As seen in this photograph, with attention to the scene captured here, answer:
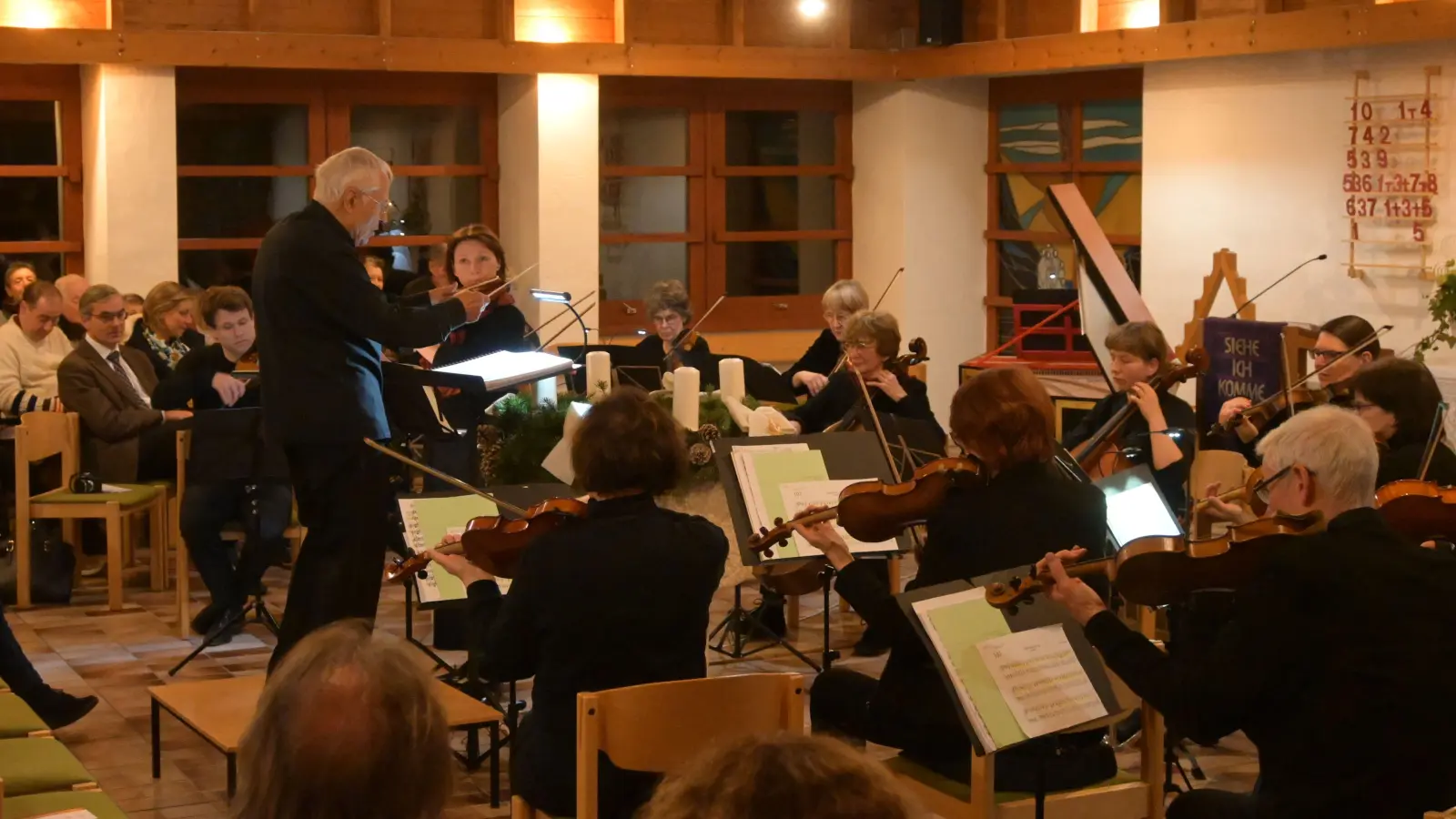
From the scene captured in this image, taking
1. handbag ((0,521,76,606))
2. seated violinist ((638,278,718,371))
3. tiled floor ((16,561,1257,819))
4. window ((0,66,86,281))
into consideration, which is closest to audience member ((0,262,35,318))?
window ((0,66,86,281))

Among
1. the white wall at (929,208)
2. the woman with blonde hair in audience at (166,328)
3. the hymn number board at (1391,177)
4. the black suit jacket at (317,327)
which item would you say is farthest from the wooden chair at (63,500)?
the hymn number board at (1391,177)

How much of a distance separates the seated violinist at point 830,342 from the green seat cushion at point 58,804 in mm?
3521

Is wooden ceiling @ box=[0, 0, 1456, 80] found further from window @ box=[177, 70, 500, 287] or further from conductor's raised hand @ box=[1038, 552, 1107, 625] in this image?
conductor's raised hand @ box=[1038, 552, 1107, 625]

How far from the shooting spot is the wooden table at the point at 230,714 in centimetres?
407

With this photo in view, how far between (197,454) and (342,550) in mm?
1576

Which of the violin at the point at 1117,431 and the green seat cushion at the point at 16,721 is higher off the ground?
the violin at the point at 1117,431

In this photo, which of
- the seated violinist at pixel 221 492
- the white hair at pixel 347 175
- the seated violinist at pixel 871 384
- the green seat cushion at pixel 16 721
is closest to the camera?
the green seat cushion at pixel 16 721

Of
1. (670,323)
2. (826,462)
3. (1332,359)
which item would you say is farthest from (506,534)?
(670,323)

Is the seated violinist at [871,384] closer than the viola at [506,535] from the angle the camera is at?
No

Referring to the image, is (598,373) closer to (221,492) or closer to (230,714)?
(230,714)

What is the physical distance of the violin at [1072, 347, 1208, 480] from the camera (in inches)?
201

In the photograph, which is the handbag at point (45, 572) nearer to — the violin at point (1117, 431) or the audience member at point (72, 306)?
the audience member at point (72, 306)

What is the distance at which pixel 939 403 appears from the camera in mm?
10711

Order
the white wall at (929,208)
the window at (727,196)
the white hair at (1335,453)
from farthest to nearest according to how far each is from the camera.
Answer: the white wall at (929,208), the window at (727,196), the white hair at (1335,453)
